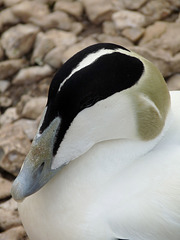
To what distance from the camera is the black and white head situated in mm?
1146

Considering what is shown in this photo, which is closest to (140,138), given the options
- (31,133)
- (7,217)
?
(7,217)

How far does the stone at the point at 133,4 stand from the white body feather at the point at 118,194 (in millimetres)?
1262

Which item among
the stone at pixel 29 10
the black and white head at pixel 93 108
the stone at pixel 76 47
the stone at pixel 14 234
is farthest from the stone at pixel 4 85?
the black and white head at pixel 93 108

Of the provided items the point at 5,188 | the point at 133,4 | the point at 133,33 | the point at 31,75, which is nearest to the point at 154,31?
the point at 133,33

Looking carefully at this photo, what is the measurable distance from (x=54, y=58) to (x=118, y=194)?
1.22 metres

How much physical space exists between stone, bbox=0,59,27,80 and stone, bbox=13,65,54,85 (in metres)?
0.04

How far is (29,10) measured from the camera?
2.56m

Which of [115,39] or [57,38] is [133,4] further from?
[57,38]

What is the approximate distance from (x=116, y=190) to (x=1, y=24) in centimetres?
150

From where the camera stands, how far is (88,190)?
1.31 meters

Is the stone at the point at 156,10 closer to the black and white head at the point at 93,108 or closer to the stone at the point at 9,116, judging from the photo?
the stone at the point at 9,116

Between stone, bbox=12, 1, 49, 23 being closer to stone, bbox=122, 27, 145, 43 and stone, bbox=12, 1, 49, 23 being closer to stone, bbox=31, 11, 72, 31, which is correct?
stone, bbox=31, 11, 72, 31

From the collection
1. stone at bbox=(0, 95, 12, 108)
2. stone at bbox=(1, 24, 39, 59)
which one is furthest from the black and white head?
stone at bbox=(1, 24, 39, 59)

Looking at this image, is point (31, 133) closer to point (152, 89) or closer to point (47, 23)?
point (47, 23)
